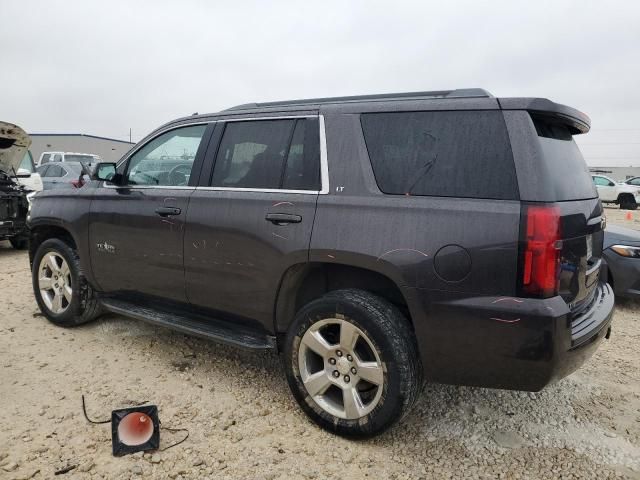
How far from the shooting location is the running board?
116 inches

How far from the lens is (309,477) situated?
2.33 m

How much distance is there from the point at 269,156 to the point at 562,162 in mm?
1651

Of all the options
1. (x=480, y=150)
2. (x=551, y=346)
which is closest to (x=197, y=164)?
(x=480, y=150)

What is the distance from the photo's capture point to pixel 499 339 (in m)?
2.20

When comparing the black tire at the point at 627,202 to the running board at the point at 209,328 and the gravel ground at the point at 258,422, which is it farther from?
the running board at the point at 209,328

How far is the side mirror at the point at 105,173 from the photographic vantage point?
374 cm

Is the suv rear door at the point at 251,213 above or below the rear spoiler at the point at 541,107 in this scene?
below

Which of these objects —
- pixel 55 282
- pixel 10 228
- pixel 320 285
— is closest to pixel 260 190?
pixel 320 285

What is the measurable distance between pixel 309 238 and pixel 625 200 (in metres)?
22.9

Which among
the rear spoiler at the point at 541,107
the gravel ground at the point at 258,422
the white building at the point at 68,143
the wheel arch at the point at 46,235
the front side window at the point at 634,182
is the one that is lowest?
the gravel ground at the point at 258,422

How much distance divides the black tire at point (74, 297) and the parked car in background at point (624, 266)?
5.03 meters

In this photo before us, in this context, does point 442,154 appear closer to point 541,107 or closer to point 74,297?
point 541,107

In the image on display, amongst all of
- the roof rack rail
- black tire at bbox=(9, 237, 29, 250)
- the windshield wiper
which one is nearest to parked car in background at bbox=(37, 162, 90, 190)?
black tire at bbox=(9, 237, 29, 250)

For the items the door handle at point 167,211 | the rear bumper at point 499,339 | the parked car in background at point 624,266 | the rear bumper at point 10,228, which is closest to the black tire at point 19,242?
the rear bumper at point 10,228
